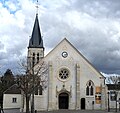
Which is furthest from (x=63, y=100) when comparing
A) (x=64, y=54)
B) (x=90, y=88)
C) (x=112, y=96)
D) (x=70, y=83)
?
(x=112, y=96)

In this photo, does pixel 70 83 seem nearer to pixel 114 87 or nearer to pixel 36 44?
pixel 114 87

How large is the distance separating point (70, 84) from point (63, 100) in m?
Result: 3.91

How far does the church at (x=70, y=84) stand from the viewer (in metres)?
69.9

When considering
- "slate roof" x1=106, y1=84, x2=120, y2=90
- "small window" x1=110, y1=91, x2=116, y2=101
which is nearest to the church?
"small window" x1=110, y1=91, x2=116, y2=101

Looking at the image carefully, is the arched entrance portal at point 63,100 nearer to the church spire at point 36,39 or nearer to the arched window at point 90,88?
the arched window at point 90,88

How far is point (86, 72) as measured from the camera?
237 feet

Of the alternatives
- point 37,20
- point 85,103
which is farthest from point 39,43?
point 85,103

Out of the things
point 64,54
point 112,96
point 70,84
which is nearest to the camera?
point 70,84

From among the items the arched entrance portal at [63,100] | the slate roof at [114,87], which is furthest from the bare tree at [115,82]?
the arched entrance portal at [63,100]

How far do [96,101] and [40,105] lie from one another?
40.4ft

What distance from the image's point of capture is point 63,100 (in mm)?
71438

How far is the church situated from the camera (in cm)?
6988

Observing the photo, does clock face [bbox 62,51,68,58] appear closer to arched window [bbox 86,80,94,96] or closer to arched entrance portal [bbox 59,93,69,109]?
arched window [bbox 86,80,94,96]

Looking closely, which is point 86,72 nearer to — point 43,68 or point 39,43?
point 43,68
